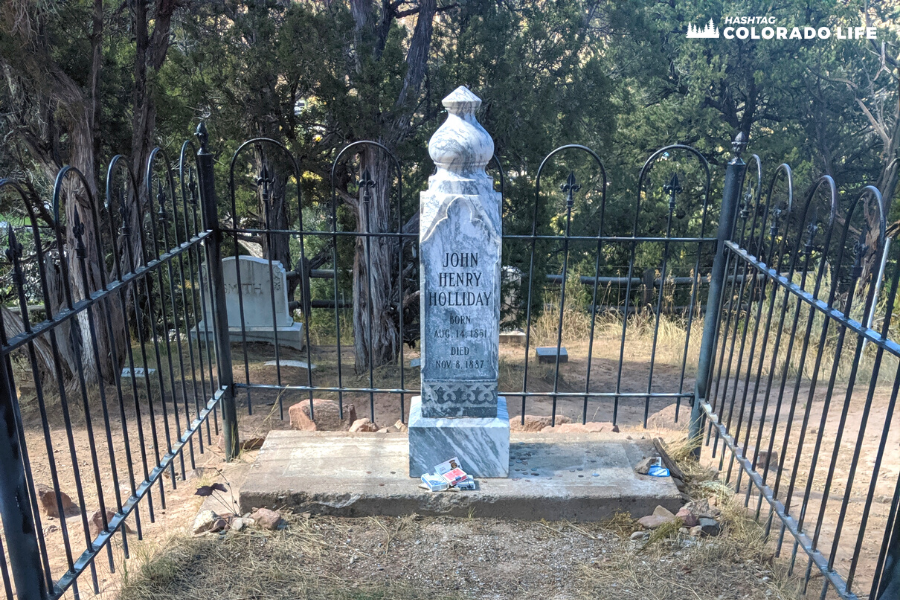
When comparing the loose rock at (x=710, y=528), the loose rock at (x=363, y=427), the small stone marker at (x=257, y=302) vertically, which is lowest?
the small stone marker at (x=257, y=302)

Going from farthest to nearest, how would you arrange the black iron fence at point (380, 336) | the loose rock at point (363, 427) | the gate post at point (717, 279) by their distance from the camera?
the loose rock at point (363, 427) → the gate post at point (717, 279) → the black iron fence at point (380, 336)

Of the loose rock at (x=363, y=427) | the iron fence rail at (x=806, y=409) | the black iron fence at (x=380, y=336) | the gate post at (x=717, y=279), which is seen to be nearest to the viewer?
the iron fence rail at (x=806, y=409)

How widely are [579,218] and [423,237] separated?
1036 cm

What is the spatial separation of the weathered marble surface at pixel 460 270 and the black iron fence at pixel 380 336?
1.42 feet

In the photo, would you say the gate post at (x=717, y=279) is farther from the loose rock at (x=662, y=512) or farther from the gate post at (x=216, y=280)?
the gate post at (x=216, y=280)

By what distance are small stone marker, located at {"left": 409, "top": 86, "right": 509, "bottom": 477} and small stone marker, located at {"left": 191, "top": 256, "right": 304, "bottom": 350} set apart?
5.50 metres

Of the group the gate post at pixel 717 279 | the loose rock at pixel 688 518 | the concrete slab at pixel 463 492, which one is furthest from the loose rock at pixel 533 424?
the loose rock at pixel 688 518

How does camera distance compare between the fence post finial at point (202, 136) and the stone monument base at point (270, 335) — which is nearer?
the fence post finial at point (202, 136)

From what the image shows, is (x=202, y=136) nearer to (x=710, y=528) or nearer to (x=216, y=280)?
(x=216, y=280)

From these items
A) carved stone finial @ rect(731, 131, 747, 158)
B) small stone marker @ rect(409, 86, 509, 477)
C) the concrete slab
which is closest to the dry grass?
the concrete slab

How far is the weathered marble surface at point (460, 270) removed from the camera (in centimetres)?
321

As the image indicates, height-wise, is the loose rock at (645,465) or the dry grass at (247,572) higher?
the loose rock at (645,465)

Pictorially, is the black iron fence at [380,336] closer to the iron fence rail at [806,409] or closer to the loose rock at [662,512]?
the iron fence rail at [806,409]

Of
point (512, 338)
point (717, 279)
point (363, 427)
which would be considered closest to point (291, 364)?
point (512, 338)
